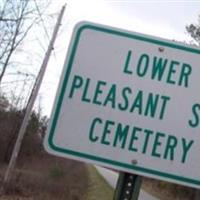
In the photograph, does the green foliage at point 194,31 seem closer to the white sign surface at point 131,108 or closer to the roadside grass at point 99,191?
the roadside grass at point 99,191

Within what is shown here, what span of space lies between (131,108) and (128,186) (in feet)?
0.91

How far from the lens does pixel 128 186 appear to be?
1.96 meters

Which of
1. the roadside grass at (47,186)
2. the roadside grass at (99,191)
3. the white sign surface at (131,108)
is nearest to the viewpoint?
the white sign surface at (131,108)

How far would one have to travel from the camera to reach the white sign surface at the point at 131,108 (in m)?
1.92

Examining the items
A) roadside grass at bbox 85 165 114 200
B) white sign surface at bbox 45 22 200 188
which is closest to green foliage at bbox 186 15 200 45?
roadside grass at bbox 85 165 114 200

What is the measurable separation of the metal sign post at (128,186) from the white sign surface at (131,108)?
0.06 metres

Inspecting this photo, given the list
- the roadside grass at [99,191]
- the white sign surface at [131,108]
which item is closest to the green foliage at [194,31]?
the roadside grass at [99,191]

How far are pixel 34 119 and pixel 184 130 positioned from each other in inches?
1762

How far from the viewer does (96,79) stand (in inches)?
77.0

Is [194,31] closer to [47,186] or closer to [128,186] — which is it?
[47,186]

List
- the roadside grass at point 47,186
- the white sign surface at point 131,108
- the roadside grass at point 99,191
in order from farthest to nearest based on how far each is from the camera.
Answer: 1. the roadside grass at point 99,191
2. the roadside grass at point 47,186
3. the white sign surface at point 131,108

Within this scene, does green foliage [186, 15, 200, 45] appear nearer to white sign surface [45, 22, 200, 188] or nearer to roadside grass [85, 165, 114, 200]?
roadside grass [85, 165, 114, 200]

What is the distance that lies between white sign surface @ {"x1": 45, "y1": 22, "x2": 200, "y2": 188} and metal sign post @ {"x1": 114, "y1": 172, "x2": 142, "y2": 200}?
0.06 meters

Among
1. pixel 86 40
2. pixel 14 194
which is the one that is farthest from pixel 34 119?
pixel 86 40
